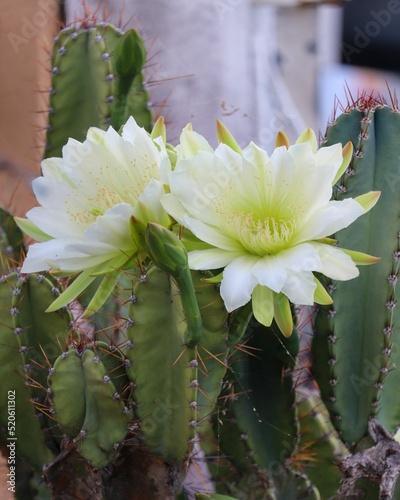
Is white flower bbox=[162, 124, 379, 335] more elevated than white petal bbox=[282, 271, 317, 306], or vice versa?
white flower bbox=[162, 124, 379, 335]

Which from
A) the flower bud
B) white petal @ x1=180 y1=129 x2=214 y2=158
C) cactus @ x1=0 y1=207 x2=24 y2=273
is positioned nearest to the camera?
the flower bud

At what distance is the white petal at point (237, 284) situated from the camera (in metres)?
0.85

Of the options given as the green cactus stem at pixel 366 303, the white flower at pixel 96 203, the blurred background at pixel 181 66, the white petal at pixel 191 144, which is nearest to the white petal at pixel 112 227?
the white flower at pixel 96 203

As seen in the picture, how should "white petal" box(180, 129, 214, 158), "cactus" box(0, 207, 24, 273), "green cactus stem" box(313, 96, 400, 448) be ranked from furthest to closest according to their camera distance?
1. "cactus" box(0, 207, 24, 273)
2. "green cactus stem" box(313, 96, 400, 448)
3. "white petal" box(180, 129, 214, 158)

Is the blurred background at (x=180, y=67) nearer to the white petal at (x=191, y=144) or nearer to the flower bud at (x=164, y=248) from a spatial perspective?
the white petal at (x=191, y=144)

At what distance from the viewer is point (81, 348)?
957 mm

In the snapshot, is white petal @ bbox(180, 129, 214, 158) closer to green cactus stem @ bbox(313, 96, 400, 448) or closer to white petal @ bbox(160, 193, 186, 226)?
white petal @ bbox(160, 193, 186, 226)

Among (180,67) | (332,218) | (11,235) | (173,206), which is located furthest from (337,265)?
(180,67)

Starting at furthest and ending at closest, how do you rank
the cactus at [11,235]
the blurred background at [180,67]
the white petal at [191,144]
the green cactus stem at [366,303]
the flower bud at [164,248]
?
the blurred background at [180,67] → the cactus at [11,235] → the green cactus stem at [366,303] → the white petal at [191,144] → the flower bud at [164,248]

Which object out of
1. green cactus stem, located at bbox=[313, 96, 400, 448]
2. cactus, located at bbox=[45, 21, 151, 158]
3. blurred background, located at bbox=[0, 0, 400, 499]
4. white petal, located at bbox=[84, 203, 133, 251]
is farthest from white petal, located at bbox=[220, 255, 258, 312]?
blurred background, located at bbox=[0, 0, 400, 499]

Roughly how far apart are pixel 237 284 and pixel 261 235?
75 millimetres

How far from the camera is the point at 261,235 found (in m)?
0.91

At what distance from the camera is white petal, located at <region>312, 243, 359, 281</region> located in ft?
2.85

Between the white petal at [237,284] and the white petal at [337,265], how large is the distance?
72 millimetres
